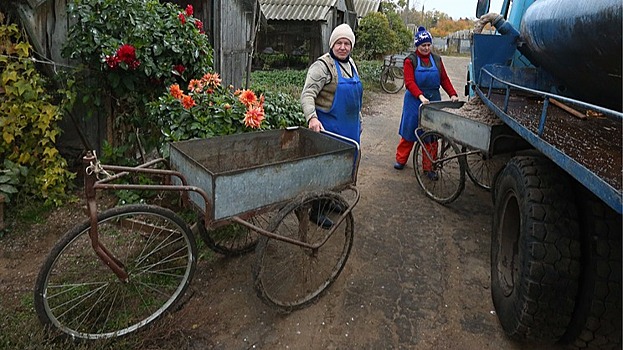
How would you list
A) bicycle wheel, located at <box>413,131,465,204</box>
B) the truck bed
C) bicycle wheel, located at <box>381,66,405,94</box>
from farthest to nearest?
bicycle wheel, located at <box>381,66,405,94</box> → bicycle wheel, located at <box>413,131,465,204</box> → the truck bed

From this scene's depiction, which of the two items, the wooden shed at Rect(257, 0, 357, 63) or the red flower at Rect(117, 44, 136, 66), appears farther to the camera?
the wooden shed at Rect(257, 0, 357, 63)

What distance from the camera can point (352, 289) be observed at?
303 centimetres

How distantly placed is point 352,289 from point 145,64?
2683 millimetres

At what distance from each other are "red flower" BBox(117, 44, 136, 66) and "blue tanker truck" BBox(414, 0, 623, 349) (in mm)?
2933

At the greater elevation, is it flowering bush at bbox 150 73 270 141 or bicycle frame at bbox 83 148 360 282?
flowering bush at bbox 150 73 270 141

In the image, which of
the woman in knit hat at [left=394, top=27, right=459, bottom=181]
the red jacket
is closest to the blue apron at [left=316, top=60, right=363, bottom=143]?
the woman in knit hat at [left=394, top=27, right=459, bottom=181]

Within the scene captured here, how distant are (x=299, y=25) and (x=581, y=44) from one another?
11.3 m

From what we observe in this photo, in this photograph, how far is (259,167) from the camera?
2.29m

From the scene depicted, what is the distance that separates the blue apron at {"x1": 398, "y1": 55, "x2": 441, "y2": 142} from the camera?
4848 millimetres

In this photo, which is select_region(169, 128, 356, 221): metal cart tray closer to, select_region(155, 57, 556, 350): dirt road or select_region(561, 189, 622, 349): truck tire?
select_region(155, 57, 556, 350): dirt road

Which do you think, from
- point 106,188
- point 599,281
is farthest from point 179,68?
point 599,281

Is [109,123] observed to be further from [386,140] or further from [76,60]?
[386,140]

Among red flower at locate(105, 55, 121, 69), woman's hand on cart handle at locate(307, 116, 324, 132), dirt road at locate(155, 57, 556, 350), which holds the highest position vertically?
red flower at locate(105, 55, 121, 69)

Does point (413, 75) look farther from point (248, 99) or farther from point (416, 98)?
point (248, 99)
